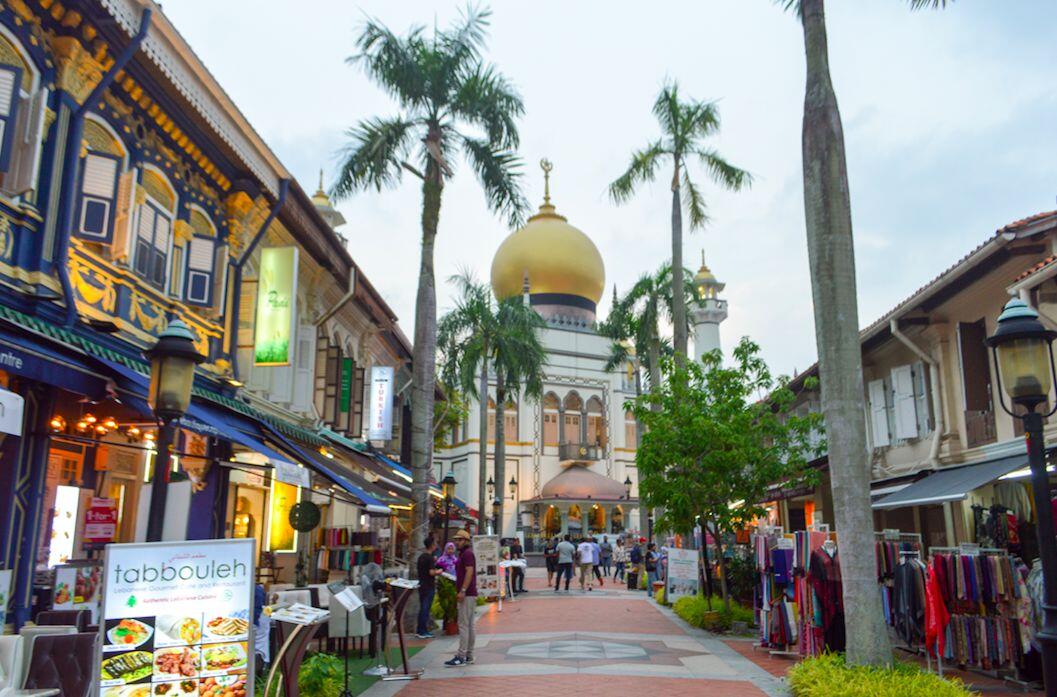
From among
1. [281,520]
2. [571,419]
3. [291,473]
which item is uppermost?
[571,419]

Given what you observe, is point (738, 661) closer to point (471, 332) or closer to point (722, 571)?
point (722, 571)

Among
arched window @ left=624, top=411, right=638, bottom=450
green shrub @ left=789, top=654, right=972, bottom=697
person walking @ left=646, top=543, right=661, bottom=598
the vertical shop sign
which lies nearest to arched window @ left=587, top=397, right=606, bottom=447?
arched window @ left=624, top=411, right=638, bottom=450

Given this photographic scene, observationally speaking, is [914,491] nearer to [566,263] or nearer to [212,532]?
[212,532]

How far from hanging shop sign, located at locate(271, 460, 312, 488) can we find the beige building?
9.98 metres

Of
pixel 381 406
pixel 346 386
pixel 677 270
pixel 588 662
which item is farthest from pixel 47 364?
pixel 677 270

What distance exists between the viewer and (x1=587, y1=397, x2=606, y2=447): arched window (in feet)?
176

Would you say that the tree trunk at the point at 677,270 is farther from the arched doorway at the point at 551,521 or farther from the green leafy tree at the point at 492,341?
the arched doorway at the point at 551,521

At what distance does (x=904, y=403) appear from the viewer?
1933 cm

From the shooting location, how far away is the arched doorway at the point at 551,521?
165 ft

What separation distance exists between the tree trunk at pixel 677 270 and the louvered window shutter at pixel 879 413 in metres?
4.69

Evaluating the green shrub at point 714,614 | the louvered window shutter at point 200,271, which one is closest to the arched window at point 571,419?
the green shrub at point 714,614

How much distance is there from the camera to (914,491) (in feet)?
54.3

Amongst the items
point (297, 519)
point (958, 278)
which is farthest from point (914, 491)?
point (297, 519)

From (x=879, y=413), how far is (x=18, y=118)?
61.4 ft
